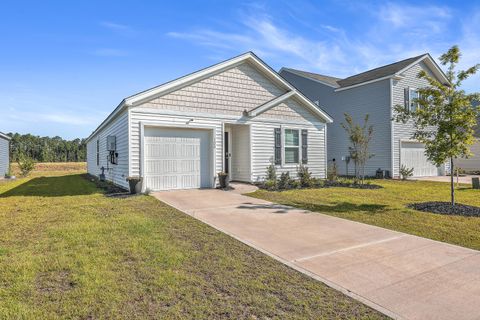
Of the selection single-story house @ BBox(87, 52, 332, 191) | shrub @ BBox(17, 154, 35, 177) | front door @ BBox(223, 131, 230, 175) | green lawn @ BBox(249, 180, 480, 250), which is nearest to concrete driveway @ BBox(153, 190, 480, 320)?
green lawn @ BBox(249, 180, 480, 250)

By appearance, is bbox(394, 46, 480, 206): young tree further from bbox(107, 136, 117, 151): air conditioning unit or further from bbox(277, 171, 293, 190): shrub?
bbox(107, 136, 117, 151): air conditioning unit

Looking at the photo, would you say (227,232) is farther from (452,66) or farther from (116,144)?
(116,144)

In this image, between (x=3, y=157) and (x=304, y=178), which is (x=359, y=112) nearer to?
(x=304, y=178)

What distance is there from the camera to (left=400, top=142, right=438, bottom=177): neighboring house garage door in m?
18.0

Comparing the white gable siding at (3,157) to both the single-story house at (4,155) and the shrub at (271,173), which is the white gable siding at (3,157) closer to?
the single-story house at (4,155)

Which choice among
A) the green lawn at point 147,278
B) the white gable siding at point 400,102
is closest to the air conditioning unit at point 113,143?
the green lawn at point 147,278

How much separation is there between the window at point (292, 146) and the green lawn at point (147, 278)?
8.33 m

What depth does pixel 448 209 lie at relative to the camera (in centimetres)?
736

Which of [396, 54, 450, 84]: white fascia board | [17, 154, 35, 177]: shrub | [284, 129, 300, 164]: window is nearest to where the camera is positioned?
[284, 129, 300, 164]: window

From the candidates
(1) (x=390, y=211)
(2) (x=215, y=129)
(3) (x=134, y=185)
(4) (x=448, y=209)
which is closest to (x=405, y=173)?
(4) (x=448, y=209)

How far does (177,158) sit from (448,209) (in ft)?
28.2

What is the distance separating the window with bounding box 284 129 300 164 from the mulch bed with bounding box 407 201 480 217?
5877 mm

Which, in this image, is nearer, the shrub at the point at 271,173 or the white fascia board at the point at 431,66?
the shrub at the point at 271,173

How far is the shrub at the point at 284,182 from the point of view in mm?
11684
